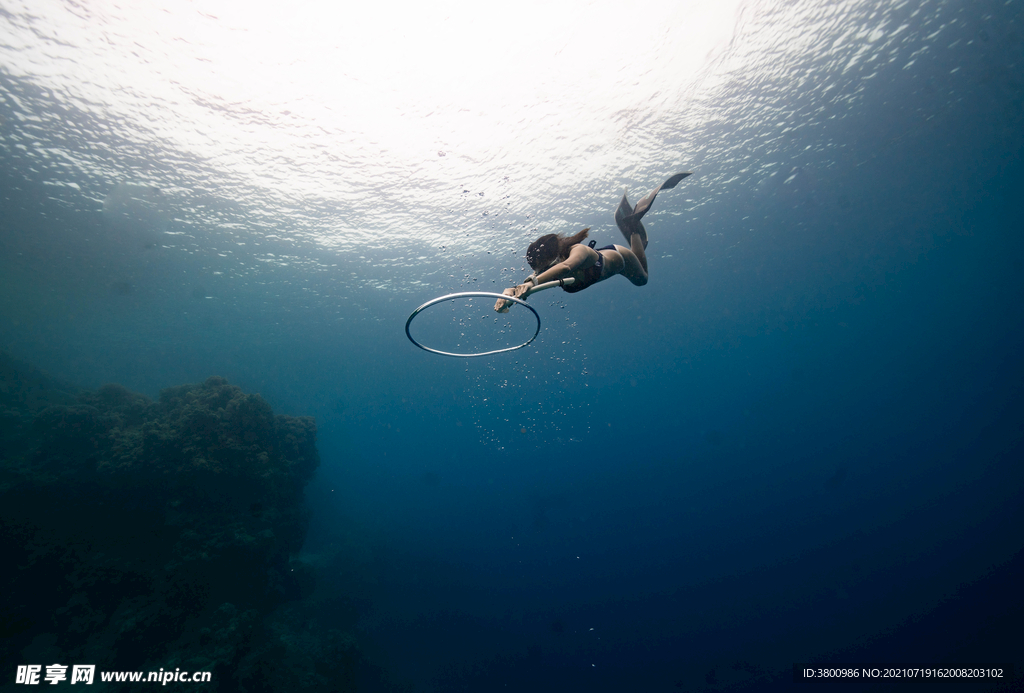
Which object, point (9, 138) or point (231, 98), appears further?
point (9, 138)

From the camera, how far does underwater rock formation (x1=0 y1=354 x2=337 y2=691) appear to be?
34.6 feet

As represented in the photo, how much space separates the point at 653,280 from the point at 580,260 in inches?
1467

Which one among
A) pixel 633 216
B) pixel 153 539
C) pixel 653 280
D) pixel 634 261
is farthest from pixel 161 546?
pixel 653 280

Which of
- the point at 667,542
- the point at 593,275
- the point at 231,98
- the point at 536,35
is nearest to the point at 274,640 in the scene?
the point at 593,275

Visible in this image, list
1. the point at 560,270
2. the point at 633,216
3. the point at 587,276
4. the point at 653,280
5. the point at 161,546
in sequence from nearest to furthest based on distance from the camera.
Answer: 1. the point at 560,270
2. the point at 587,276
3. the point at 633,216
4. the point at 161,546
5. the point at 653,280

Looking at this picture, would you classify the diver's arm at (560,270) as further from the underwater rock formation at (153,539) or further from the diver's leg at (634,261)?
the underwater rock formation at (153,539)

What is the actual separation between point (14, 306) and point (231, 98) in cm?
4616

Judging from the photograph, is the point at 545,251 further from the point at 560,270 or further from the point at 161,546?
the point at 161,546

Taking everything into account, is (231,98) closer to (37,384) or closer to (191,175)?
(191,175)

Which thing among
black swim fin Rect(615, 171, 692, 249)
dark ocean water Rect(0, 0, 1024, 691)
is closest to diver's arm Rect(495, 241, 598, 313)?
black swim fin Rect(615, 171, 692, 249)

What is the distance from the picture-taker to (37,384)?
81.0 feet

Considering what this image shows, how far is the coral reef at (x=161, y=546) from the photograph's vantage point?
10.6 meters

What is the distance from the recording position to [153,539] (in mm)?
12359

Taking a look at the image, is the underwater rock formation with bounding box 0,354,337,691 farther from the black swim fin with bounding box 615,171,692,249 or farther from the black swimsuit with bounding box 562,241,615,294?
the black swim fin with bounding box 615,171,692,249
